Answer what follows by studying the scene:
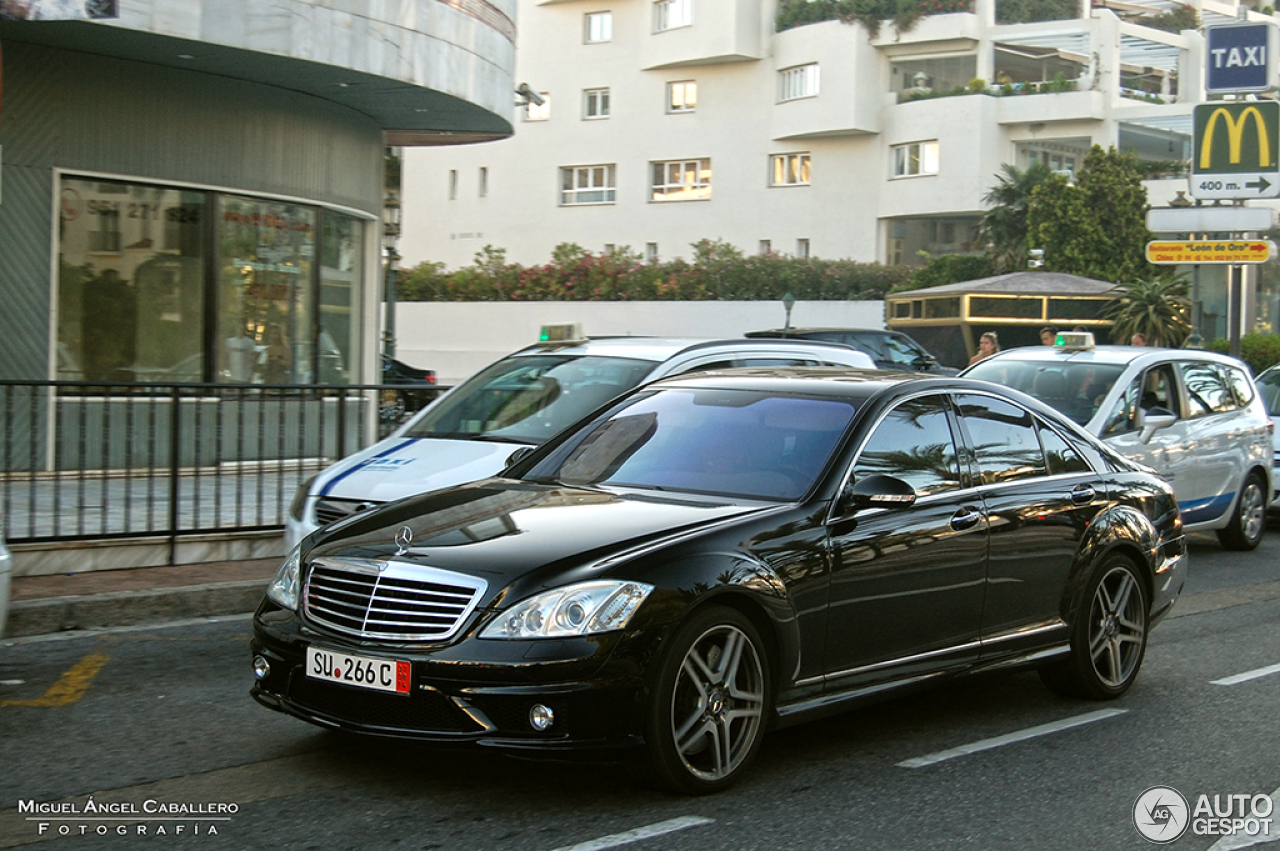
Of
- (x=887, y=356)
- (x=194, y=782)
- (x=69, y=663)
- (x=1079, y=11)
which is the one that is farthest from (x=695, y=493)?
(x=1079, y=11)

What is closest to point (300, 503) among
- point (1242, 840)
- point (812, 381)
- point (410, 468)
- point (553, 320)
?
point (410, 468)

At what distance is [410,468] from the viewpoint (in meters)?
8.65

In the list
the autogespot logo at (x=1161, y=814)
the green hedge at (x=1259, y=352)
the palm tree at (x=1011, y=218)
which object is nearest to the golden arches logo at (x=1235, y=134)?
the green hedge at (x=1259, y=352)

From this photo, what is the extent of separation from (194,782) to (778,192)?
51.1 m

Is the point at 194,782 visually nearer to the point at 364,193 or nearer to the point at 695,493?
the point at 695,493

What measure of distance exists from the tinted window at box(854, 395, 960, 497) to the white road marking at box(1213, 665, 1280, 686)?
7.20 feet

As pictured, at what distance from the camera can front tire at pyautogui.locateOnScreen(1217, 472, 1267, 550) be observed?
13039mm

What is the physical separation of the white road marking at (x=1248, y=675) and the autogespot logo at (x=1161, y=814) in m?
2.14

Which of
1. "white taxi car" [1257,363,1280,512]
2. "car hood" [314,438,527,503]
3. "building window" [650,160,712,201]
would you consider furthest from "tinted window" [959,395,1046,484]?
"building window" [650,160,712,201]

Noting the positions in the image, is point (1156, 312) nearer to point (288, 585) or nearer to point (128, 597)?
point (128, 597)

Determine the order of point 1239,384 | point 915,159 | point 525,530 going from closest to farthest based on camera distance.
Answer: point 525,530
point 1239,384
point 915,159

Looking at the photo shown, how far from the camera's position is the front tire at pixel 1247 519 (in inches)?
513

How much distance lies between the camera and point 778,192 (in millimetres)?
54875

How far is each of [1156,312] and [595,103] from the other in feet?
92.8
